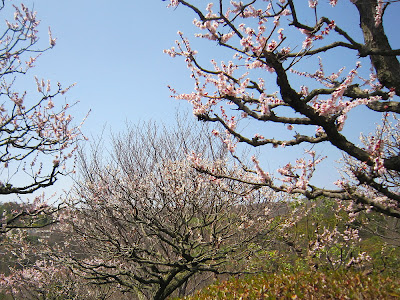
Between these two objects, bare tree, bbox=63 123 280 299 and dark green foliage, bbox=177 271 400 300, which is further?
bare tree, bbox=63 123 280 299

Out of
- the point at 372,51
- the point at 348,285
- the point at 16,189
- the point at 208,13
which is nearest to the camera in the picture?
the point at 372,51

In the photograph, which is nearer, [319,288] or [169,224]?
[319,288]

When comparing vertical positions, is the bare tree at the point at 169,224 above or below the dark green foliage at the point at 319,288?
above

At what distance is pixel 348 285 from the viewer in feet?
12.7

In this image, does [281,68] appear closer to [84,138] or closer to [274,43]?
[274,43]

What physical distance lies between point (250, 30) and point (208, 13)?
2.34 ft

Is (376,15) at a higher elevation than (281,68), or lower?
higher

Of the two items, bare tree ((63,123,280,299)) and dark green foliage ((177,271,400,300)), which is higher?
bare tree ((63,123,280,299))

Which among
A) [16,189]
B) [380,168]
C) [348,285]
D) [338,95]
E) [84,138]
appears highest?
[84,138]

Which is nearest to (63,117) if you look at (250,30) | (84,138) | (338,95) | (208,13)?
(84,138)

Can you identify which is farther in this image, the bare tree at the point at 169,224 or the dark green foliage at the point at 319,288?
the bare tree at the point at 169,224

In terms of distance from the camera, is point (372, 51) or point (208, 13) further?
point (208, 13)

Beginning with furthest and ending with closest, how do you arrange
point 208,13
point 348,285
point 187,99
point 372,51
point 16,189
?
point 16,189 < point 187,99 < point 348,285 < point 208,13 < point 372,51

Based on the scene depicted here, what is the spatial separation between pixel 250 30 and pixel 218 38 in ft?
1.65
